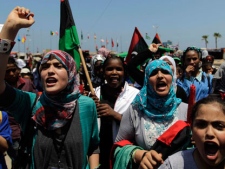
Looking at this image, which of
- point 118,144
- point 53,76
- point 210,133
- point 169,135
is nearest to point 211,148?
point 210,133

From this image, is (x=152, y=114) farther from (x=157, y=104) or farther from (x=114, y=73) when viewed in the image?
(x=114, y=73)

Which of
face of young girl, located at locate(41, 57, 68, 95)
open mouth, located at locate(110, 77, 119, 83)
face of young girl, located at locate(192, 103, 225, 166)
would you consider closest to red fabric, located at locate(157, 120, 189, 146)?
face of young girl, located at locate(192, 103, 225, 166)

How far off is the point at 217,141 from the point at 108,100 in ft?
6.74

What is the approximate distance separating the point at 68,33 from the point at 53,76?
186cm

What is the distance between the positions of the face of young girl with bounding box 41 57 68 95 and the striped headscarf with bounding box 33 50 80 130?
0.11ft

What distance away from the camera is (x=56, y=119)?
219cm

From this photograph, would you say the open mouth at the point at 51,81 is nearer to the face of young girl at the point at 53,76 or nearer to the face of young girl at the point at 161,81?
the face of young girl at the point at 53,76

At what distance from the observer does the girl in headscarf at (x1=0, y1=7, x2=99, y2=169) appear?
7.04 feet

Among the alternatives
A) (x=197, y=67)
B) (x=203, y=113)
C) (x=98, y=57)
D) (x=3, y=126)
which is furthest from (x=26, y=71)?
(x=203, y=113)

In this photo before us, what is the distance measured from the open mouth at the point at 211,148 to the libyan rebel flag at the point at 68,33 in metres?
2.64

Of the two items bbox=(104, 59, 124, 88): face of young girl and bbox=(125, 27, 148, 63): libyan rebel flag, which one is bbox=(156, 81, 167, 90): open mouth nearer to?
bbox=(104, 59, 124, 88): face of young girl

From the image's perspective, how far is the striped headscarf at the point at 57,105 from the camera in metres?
2.17

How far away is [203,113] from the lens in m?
1.53

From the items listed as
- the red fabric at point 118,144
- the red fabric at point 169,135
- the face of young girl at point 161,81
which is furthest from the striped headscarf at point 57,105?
the red fabric at point 169,135
